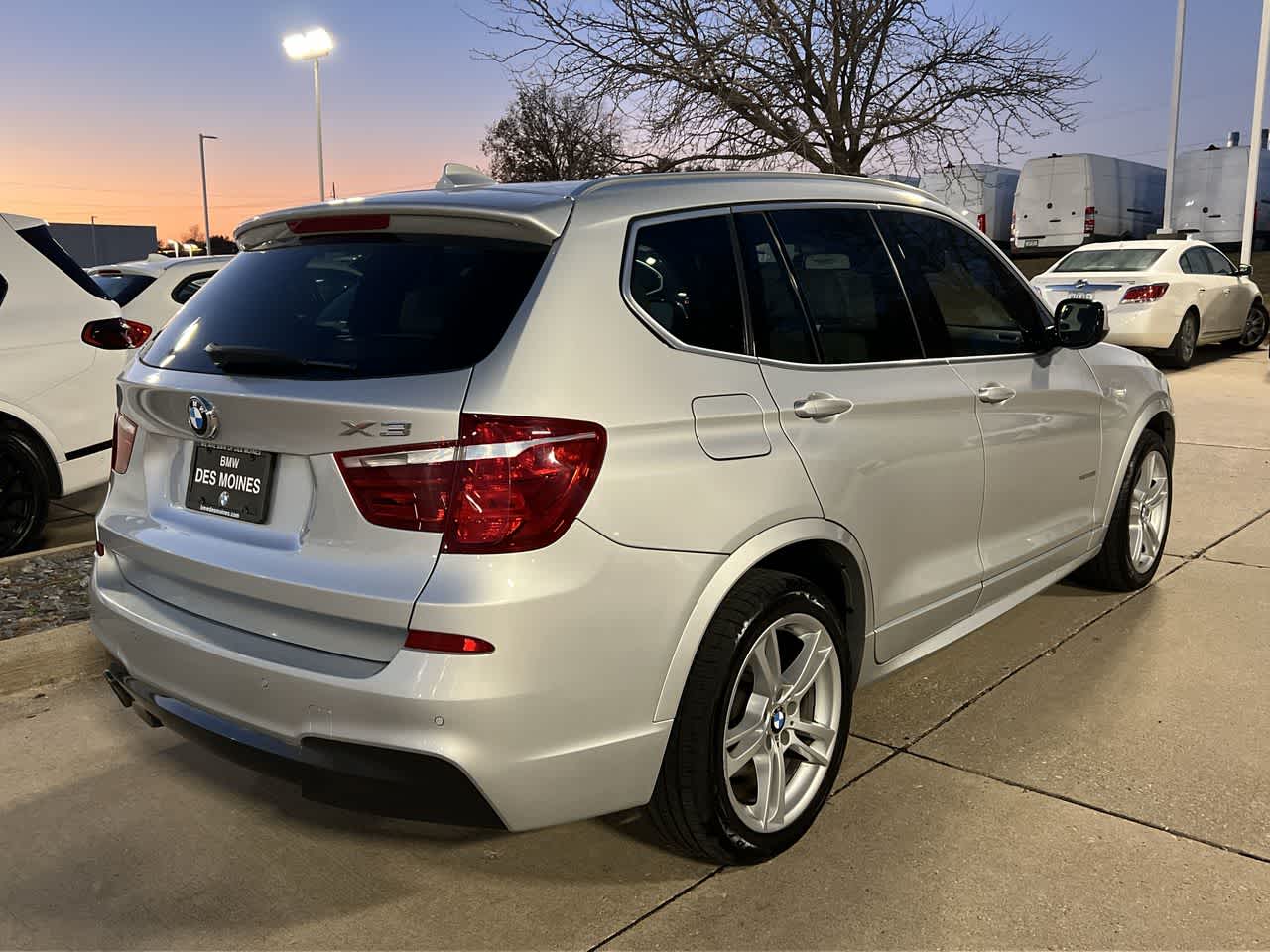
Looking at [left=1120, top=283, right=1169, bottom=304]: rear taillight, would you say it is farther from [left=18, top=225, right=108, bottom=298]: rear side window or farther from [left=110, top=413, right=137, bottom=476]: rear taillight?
[left=110, top=413, right=137, bottom=476]: rear taillight

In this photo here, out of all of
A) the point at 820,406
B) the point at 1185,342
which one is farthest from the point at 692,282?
the point at 1185,342

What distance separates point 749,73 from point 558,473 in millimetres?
15404

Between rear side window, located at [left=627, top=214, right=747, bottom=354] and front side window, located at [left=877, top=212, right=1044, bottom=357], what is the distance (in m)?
0.92

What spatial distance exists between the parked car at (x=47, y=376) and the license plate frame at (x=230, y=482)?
12.4ft

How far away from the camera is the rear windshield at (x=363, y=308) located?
2.53 meters

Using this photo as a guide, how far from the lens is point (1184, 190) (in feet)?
86.0

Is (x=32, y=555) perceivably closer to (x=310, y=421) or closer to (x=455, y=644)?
(x=310, y=421)

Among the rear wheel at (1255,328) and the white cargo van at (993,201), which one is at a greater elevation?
the white cargo van at (993,201)

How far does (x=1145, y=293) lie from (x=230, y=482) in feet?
43.0

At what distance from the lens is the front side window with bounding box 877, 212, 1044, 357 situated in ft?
12.1

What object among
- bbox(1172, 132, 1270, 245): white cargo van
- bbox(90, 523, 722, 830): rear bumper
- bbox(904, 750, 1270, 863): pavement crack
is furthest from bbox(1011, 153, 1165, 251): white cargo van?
bbox(90, 523, 722, 830): rear bumper

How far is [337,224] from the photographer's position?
2943 mm

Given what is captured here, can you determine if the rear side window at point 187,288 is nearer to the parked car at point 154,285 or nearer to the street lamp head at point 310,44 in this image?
the parked car at point 154,285

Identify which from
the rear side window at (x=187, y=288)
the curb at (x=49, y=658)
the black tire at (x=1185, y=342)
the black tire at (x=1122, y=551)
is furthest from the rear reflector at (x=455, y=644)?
the black tire at (x=1185, y=342)
